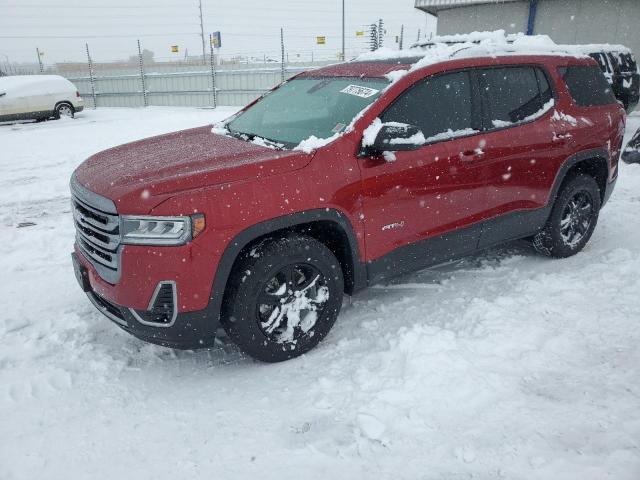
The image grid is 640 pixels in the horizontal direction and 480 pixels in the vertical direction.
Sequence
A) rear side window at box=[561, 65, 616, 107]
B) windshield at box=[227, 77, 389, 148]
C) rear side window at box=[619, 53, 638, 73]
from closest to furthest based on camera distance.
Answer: windshield at box=[227, 77, 389, 148]
rear side window at box=[561, 65, 616, 107]
rear side window at box=[619, 53, 638, 73]

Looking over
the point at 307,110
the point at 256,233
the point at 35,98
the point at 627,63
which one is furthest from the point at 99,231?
the point at 35,98

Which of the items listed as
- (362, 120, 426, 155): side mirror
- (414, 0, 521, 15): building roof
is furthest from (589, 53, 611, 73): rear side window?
(362, 120, 426, 155): side mirror

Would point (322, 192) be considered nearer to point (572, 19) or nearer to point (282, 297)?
point (282, 297)

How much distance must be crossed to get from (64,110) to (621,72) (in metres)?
16.3

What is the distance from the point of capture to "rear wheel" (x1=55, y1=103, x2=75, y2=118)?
16000mm

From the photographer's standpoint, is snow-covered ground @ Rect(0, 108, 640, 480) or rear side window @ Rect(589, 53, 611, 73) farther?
rear side window @ Rect(589, 53, 611, 73)

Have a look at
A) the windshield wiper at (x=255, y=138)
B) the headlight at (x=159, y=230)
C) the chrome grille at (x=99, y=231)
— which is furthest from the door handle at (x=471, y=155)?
the chrome grille at (x=99, y=231)

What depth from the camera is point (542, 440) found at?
2.38m

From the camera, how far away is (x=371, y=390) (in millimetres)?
2760

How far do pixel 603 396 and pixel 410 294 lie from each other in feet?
5.12

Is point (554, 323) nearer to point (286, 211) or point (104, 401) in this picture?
point (286, 211)

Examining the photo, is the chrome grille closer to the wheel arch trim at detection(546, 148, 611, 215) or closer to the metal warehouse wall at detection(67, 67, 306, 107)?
the wheel arch trim at detection(546, 148, 611, 215)

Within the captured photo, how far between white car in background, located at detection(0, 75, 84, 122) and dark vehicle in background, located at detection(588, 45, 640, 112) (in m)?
15.3

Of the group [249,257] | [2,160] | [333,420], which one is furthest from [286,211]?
[2,160]
